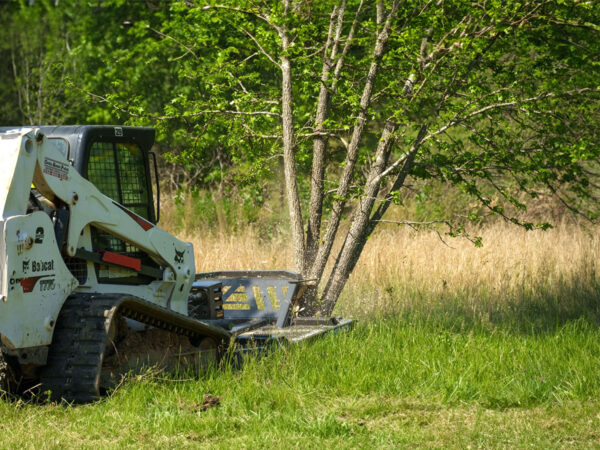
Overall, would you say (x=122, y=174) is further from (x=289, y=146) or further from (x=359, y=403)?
(x=359, y=403)

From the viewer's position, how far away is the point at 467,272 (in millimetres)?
10891

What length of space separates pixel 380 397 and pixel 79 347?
2061 millimetres

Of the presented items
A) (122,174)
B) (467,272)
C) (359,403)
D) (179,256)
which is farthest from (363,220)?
(359,403)

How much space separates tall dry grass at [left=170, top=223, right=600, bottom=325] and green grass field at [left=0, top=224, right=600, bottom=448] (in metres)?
0.52

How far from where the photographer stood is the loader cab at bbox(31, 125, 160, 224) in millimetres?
6559

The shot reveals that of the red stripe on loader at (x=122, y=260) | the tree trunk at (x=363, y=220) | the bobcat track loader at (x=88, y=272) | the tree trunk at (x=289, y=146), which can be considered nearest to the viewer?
the bobcat track loader at (x=88, y=272)

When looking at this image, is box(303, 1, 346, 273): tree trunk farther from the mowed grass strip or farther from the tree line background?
the mowed grass strip

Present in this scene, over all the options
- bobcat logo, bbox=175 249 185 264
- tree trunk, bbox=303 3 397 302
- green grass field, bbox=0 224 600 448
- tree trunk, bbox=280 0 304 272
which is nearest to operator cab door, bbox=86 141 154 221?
bobcat logo, bbox=175 249 185 264

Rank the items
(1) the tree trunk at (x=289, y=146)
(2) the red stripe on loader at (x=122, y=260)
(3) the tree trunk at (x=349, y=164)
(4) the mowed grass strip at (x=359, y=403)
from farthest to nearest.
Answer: (1) the tree trunk at (x=289, y=146)
(3) the tree trunk at (x=349, y=164)
(2) the red stripe on loader at (x=122, y=260)
(4) the mowed grass strip at (x=359, y=403)

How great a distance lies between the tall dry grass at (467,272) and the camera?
955cm

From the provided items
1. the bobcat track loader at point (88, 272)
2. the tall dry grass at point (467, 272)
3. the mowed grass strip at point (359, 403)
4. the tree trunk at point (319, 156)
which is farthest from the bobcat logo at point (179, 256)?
the tall dry grass at point (467, 272)

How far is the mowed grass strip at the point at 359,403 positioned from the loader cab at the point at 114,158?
1698 mm

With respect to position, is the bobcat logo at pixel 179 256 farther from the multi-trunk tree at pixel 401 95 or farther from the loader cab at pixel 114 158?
the multi-trunk tree at pixel 401 95

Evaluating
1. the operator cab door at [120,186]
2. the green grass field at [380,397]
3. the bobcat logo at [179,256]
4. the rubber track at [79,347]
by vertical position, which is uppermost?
the operator cab door at [120,186]
